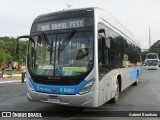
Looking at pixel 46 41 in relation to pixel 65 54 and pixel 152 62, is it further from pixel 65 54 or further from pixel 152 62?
pixel 152 62

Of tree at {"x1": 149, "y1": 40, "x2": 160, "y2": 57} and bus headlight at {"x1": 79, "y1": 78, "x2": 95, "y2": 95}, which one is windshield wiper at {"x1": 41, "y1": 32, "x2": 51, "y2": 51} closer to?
bus headlight at {"x1": 79, "y1": 78, "x2": 95, "y2": 95}

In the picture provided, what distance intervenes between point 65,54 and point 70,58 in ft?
0.64

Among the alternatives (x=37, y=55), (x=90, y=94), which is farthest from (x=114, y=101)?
(x=37, y=55)

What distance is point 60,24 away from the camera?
8273 millimetres

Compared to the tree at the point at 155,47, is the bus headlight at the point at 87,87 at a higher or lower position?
lower

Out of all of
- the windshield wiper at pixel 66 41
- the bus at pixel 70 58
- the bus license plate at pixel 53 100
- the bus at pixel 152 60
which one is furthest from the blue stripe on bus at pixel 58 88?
the bus at pixel 152 60

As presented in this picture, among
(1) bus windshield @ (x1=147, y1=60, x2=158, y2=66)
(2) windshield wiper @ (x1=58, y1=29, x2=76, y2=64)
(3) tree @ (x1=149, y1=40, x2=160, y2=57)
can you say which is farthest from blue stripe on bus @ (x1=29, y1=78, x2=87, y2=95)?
(3) tree @ (x1=149, y1=40, x2=160, y2=57)

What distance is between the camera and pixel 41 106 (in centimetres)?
961

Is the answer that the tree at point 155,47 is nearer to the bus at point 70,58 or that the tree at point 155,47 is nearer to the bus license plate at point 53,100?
the bus at point 70,58

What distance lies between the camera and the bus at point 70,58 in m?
7.60

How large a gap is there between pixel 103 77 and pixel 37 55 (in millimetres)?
2107

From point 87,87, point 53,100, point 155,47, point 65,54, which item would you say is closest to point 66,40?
point 65,54

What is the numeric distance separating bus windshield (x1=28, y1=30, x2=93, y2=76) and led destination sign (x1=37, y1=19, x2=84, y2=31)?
229 mm

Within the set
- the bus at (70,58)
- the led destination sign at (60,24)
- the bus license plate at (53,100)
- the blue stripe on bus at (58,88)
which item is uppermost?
the led destination sign at (60,24)
